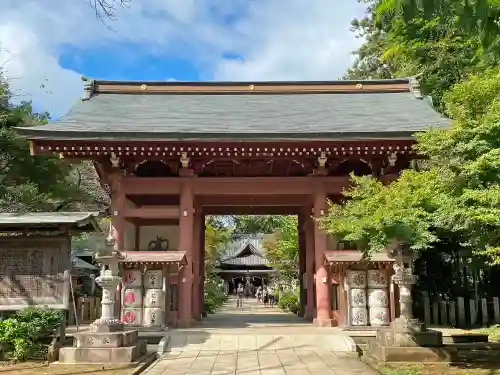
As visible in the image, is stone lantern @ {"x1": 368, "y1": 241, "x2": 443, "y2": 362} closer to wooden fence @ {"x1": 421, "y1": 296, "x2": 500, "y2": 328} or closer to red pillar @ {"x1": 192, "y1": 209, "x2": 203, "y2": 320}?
wooden fence @ {"x1": 421, "y1": 296, "x2": 500, "y2": 328}

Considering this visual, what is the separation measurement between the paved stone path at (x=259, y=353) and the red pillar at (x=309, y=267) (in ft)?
8.92

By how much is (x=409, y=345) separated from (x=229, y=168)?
280 inches

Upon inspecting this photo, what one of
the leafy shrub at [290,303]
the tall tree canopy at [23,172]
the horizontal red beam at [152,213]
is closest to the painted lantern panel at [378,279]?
the horizontal red beam at [152,213]

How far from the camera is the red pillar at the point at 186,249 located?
41.1 ft

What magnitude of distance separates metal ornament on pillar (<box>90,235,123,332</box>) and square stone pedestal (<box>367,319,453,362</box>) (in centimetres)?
465

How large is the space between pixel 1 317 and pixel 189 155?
17.5 ft

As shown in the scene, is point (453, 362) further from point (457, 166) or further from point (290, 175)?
point (290, 175)

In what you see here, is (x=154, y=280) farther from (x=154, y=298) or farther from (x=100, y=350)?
(x=100, y=350)

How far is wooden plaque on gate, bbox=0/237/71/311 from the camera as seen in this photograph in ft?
32.4

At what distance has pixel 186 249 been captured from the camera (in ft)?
41.6

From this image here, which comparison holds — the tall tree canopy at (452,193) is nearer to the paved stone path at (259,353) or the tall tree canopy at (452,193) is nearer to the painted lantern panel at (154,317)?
the paved stone path at (259,353)

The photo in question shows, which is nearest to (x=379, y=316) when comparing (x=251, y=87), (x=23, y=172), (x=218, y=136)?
(x=218, y=136)

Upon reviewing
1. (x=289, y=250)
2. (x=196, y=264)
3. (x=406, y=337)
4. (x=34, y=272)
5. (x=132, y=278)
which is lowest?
(x=406, y=337)

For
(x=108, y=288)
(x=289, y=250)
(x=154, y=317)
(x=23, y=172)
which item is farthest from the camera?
(x=289, y=250)
